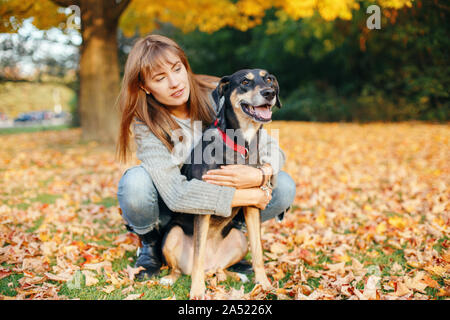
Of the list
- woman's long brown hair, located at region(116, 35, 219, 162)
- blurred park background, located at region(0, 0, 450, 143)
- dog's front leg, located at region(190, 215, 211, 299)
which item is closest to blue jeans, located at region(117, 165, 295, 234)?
woman's long brown hair, located at region(116, 35, 219, 162)

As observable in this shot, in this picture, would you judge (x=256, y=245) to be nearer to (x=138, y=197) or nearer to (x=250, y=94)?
(x=138, y=197)

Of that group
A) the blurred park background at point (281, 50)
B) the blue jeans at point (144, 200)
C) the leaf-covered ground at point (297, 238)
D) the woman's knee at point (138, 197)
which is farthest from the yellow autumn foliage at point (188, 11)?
the woman's knee at point (138, 197)

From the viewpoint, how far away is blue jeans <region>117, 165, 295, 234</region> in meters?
2.61

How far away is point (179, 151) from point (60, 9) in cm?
799

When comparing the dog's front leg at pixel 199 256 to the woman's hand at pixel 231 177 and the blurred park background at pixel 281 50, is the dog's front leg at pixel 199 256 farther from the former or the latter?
the blurred park background at pixel 281 50

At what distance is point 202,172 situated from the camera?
2.52 metres

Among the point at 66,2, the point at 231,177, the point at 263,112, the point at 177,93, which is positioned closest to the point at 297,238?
the point at 231,177

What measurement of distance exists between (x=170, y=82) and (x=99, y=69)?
258 inches

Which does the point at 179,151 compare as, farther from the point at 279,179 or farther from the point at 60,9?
the point at 60,9

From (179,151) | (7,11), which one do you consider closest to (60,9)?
(7,11)

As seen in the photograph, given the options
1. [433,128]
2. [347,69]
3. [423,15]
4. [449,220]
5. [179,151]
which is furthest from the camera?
[347,69]

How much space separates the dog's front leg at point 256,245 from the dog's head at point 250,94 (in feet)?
2.26

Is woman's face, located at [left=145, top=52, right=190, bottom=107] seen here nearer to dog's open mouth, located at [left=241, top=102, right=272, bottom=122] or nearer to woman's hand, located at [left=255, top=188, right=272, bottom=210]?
dog's open mouth, located at [left=241, top=102, right=272, bottom=122]

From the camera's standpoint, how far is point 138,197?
8.50 ft
